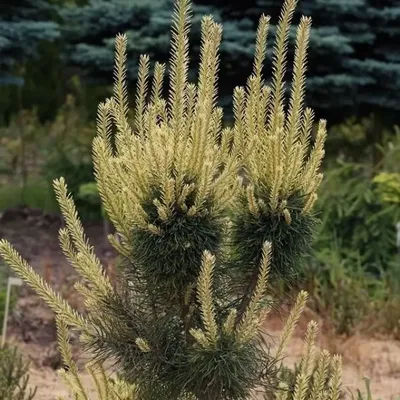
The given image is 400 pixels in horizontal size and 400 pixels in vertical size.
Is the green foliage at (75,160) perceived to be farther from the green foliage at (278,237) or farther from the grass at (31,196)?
the green foliage at (278,237)

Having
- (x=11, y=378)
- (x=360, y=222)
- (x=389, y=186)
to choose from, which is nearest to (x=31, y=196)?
(x=360, y=222)

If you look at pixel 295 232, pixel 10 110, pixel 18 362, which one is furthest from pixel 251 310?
pixel 10 110

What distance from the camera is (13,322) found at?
5.59 m

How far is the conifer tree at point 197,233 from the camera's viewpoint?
7.04ft

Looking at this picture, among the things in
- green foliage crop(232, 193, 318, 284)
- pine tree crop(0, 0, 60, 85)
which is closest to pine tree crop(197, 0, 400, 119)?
pine tree crop(0, 0, 60, 85)

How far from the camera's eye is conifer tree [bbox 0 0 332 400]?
2146 millimetres

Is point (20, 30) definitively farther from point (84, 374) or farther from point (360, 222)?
point (84, 374)

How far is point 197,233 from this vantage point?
2150 mm

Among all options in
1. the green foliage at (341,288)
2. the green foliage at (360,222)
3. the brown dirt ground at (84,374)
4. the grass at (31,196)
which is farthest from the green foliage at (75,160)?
the green foliage at (341,288)

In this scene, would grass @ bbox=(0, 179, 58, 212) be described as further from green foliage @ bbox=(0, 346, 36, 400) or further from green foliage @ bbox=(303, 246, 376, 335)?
green foliage @ bbox=(0, 346, 36, 400)

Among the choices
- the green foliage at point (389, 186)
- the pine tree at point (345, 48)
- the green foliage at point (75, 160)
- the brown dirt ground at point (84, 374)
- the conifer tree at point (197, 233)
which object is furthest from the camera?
the green foliage at point (75, 160)

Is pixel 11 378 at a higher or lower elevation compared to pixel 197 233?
lower

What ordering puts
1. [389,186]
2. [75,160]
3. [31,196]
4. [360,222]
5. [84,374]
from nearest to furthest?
[84,374]
[389,186]
[360,222]
[75,160]
[31,196]

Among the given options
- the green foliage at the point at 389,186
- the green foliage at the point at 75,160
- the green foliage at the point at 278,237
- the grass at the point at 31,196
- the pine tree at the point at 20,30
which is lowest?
the grass at the point at 31,196
